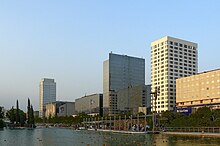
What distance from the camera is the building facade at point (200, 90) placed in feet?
451

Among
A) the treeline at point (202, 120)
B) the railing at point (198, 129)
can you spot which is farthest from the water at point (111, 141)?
the treeline at point (202, 120)

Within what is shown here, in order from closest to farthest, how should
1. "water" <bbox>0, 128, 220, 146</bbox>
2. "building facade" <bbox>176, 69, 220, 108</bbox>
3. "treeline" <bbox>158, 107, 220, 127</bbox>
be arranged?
"water" <bbox>0, 128, 220, 146</bbox>, "treeline" <bbox>158, 107, 220, 127</bbox>, "building facade" <bbox>176, 69, 220, 108</bbox>

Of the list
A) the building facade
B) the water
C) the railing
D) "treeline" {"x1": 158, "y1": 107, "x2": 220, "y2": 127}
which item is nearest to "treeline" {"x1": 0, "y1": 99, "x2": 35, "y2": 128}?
the building facade

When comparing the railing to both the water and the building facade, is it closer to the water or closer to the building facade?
the water

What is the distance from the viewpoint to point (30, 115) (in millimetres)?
168125

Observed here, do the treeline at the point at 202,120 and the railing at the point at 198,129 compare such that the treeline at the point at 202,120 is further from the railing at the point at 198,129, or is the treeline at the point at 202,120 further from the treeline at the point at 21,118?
the treeline at the point at 21,118

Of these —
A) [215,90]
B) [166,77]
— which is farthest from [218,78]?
[166,77]

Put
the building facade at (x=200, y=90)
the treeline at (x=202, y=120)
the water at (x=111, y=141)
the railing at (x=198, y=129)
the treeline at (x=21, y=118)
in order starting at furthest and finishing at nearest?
the treeline at (x=21, y=118)
the building facade at (x=200, y=90)
the treeline at (x=202, y=120)
the railing at (x=198, y=129)
the water at (x=111, y=141)

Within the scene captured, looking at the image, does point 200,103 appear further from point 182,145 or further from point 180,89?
point 182,145

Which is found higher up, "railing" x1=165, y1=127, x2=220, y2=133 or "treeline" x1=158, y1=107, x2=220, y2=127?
"treeline" x1=158, y1=107, x2=220, y2=127

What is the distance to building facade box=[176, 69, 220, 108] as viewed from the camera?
138m

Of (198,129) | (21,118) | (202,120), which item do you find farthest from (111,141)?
(21,118)

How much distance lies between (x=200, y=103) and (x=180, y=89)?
60.9 feet

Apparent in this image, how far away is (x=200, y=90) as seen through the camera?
5782 inches
